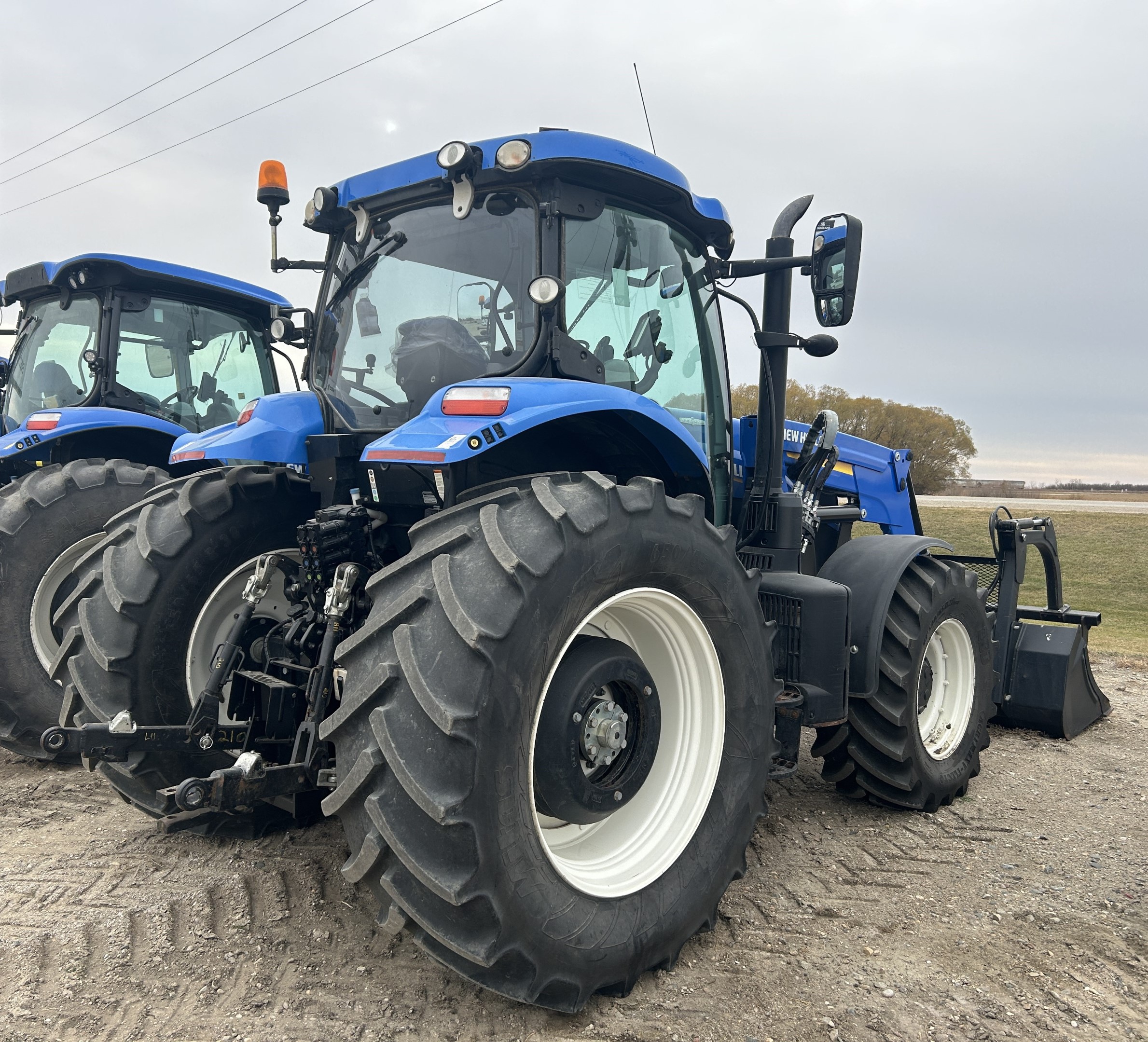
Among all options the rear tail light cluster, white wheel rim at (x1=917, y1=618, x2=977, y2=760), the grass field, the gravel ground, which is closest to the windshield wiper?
the rear tail light cluster

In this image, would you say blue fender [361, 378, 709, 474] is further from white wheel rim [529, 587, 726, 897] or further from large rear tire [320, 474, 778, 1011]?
white wheel rim [529, 587, 726, 897]

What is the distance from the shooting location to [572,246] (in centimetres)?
297

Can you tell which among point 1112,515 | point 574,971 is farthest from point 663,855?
point 1112,515

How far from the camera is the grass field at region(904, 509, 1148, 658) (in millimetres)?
9688

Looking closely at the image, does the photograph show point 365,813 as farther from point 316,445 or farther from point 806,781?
point 806,781

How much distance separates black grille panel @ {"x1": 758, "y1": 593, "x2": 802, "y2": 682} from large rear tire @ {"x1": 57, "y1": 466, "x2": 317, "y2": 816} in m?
2.00

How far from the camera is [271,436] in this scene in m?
3.09

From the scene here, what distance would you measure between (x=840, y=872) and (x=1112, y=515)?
2216cm

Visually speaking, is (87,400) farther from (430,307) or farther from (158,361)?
(430,307)

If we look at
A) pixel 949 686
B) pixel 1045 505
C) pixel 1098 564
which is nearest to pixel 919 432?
pixel 1045 505

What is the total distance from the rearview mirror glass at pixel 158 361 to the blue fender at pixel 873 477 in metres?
4.22

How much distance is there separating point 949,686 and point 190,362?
5283 mm

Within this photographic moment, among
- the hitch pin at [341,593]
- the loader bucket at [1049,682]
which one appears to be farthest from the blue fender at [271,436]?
the loader bucket at [1049,682]

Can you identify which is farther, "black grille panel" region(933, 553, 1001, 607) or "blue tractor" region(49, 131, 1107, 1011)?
"black grille panel" region(933, 553, 1001, 607)
